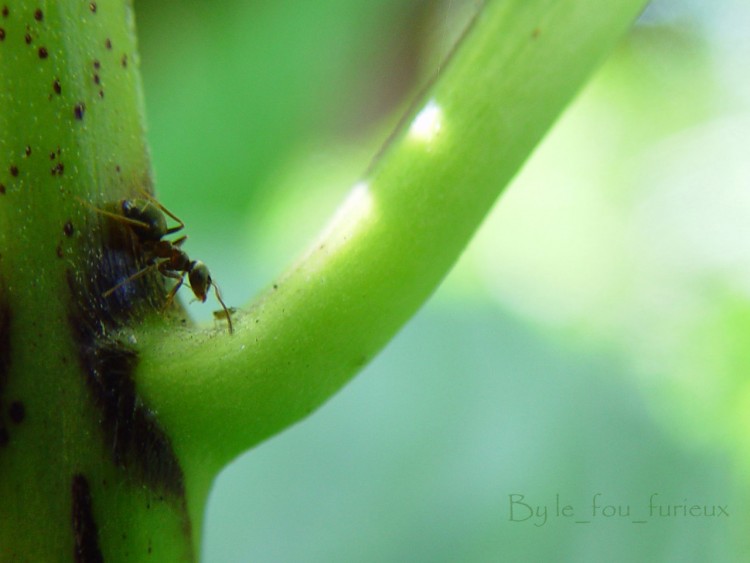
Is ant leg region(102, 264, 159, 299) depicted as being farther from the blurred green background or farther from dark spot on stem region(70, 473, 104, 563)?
the blurred green background

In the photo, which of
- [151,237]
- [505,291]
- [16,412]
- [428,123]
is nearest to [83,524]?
[16,412]

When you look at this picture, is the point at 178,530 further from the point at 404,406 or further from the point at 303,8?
the point at 303,8

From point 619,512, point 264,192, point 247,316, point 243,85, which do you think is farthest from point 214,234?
point 247,316

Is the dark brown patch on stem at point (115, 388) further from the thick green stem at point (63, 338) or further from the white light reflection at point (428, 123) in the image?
the white light reflection at point (428, 123)

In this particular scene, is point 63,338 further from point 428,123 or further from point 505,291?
point 505,291

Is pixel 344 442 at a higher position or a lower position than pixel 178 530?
higher

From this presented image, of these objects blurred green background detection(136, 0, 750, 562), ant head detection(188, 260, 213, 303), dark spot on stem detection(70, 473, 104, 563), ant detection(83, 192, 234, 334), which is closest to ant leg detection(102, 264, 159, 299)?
ant detection(83, 192, 234, 334)
